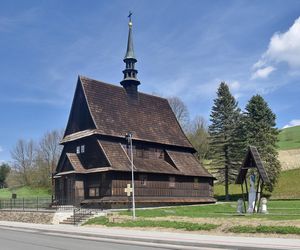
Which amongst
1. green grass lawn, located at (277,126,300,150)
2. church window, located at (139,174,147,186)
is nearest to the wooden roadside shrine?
church window, located at (139,174,147,186)

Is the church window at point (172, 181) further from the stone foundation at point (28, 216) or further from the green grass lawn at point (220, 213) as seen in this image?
the stone foundation at point (28, 216)

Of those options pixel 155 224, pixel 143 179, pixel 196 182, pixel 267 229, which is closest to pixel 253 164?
pixel 155 224

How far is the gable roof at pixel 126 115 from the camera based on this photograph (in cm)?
4116

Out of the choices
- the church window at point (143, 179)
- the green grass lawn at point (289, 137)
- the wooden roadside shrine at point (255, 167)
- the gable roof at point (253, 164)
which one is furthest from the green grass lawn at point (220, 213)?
the green grass lawn at point (289, 137)

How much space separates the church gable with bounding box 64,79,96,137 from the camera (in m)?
→ 41.3

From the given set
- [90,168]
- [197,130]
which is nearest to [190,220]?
[90,168]

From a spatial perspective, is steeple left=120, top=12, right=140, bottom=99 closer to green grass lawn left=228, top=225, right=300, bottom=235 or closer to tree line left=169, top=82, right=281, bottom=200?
tree line left=169, top=82, right=281, bottom=200

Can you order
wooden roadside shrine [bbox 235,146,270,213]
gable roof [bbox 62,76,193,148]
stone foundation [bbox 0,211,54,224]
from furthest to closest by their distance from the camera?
gable roof [bbox 62,76,193,148] → stone foundation [bbox 0,211,54,224] → wooden roadside shrine [bbox 235,146,270,213]

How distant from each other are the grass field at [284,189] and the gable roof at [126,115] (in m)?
13.6

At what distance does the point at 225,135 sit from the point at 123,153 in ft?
70.0

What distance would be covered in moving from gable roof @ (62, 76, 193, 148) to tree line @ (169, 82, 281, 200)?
9.12 metres

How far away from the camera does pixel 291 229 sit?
17.2 m

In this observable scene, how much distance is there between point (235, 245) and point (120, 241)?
234 inches

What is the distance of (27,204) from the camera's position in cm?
3991
